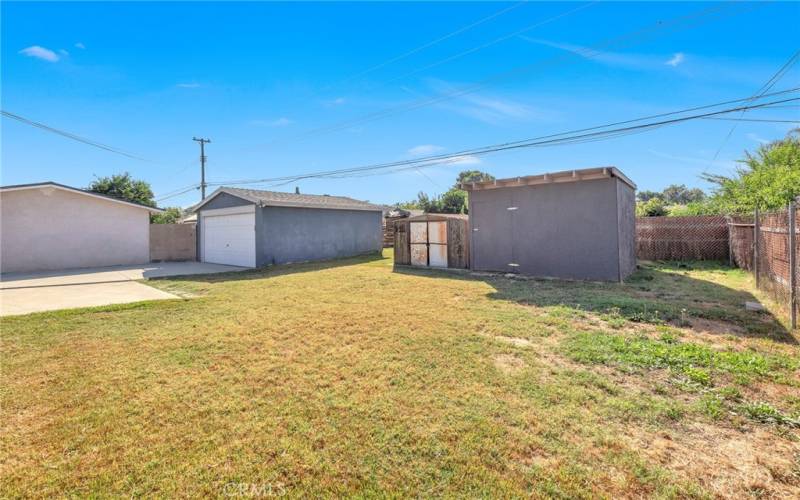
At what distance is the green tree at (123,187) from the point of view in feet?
82.5

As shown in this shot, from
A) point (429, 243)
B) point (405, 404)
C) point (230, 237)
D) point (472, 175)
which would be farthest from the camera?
point (472, 175)

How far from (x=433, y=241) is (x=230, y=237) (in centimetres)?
906

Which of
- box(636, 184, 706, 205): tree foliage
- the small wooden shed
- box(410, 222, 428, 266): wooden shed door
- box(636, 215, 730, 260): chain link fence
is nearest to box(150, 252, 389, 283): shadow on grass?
the small wooden shed

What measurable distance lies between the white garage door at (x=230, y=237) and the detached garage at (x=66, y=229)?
7.50 ft

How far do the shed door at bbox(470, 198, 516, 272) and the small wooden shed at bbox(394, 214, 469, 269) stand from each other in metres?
0.70

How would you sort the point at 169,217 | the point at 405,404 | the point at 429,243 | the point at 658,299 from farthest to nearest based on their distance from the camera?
the point at 169,217, the point at 429,243, the point at 658,299, the point at 405,404

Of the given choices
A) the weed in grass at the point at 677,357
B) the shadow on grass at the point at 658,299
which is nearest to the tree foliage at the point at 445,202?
the shadow on grass at the point at 658,299

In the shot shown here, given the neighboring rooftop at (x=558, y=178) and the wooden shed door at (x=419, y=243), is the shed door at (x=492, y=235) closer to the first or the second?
the neighboring rooftop at (x=558, y=178)

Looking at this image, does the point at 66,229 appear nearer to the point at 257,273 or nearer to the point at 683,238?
the point at 257,273

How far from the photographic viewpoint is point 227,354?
4059 millimetres

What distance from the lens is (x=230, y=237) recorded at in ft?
48.1

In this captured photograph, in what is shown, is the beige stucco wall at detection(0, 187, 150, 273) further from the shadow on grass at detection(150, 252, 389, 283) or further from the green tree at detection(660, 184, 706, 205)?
the green tree at detection(660, 184, 706, 205)

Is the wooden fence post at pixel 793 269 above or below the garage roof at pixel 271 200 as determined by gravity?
below

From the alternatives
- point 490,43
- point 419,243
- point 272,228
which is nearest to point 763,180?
point 490,43
